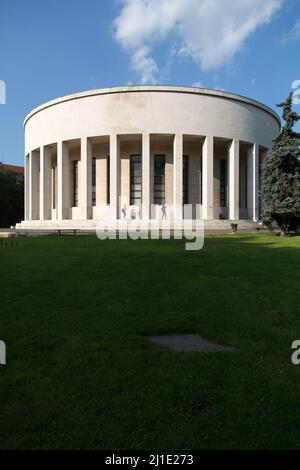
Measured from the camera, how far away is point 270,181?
25.1 m

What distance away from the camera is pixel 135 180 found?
134 ft

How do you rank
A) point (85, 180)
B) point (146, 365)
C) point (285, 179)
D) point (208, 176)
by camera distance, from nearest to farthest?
point (146, 365), point (285, 179), point (208, 176), point (85, 180)

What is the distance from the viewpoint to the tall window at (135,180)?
40562 mm

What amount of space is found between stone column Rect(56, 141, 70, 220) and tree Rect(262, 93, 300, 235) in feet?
76.5

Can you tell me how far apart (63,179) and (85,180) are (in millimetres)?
3547

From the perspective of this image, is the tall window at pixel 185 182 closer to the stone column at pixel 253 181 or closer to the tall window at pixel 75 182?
the stone column at pixel 253 181

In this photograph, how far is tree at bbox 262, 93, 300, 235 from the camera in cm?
2359

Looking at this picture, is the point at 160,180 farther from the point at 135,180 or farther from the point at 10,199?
the point at 10,199

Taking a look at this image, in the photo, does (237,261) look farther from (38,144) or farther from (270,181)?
(38,144)

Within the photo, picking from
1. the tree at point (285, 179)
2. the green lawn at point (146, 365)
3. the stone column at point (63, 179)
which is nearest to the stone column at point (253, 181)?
the tree at point (285, 179)

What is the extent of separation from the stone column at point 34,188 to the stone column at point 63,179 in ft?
21.6

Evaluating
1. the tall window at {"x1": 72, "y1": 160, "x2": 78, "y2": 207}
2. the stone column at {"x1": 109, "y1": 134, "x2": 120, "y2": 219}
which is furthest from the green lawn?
the tall window at {"x1": 72, "y1": 160, "x2": 78, "y2": 207}

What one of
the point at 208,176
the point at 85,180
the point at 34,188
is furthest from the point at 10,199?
the point at 208,176

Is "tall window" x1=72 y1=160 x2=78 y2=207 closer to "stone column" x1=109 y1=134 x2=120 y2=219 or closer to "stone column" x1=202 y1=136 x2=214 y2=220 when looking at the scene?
"stone column" x1=109 y1=134 x2=120 y2=219
